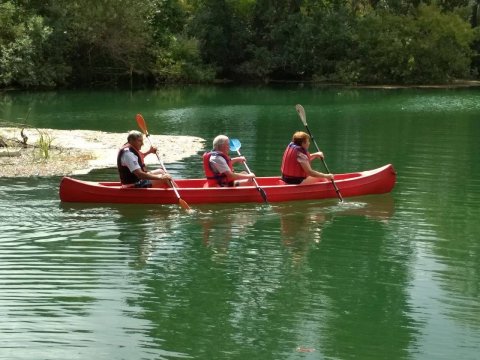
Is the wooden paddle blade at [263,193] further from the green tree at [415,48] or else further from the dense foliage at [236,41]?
the green tree at [415,48]

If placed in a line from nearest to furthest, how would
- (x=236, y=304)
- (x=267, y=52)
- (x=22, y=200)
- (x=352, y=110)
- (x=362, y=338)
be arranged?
(x=362, y=338) < (x=236, y=304) < (x=22, y=200) < (x=352, y=110) < (x=267, y=52)

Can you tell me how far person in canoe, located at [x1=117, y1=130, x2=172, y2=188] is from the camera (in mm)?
13227

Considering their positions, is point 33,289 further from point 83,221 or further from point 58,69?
point 58,69

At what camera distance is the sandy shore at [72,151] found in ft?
55.0

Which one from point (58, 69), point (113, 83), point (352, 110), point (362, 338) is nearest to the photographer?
point (362, 338)

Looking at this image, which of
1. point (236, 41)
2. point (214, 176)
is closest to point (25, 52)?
point (236, 41)

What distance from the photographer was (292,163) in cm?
1389

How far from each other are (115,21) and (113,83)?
3763 mm

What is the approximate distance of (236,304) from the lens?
8.61 meters

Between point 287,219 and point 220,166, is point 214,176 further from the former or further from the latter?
point 287,219

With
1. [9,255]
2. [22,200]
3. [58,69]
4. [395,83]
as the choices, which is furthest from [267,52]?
[9,255]

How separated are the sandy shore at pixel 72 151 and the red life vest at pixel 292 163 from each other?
4.72 metres

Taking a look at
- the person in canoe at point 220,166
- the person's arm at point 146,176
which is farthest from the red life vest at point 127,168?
the person in canoe at point 220,166

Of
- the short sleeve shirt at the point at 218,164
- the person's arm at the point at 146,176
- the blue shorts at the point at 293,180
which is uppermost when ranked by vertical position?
the short sleeve shirt at the point at 218,164
